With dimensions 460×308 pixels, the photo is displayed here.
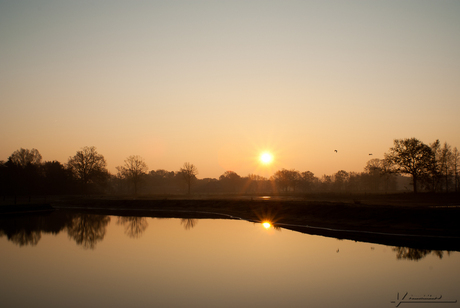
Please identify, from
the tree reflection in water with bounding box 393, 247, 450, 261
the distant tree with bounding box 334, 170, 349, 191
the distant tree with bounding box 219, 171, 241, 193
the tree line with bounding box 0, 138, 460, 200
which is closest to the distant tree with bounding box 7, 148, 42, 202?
the tree line with bounding box 0, 138, 460, 200

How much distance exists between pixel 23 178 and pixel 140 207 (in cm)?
3405

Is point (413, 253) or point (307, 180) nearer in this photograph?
point (413, 253)

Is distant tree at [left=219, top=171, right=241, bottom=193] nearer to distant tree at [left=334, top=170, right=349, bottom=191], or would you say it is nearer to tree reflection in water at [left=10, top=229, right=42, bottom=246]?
distant tree at [left=334, top=170, right=349, bottom=191]

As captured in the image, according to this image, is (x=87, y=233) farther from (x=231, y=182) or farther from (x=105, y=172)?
(x=231, y=182)

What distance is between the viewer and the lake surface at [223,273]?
582 inches

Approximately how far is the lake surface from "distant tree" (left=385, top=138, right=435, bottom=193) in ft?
180

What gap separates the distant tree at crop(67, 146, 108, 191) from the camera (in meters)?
97.1

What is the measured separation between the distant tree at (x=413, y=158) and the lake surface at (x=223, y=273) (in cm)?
5478

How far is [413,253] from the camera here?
23547 millimetres

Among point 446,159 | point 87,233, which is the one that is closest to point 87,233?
point 87,233

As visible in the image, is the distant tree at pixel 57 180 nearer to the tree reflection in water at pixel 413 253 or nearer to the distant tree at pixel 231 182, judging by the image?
the distant tree at pixel 231 182

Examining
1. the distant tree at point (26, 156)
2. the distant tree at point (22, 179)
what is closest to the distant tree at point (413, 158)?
the distant tree at point (22, 179)

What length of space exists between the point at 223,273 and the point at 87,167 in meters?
89.0

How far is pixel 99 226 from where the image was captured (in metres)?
43.6
